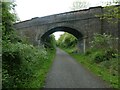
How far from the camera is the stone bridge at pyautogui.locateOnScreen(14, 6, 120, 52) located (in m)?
19.8

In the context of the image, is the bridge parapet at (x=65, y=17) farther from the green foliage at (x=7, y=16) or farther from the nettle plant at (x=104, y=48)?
the green foliage at (x=7, y=16)

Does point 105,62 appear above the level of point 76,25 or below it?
below

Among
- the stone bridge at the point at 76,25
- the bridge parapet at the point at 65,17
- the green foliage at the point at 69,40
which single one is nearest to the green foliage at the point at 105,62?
the stone bridge at the point at 76,25

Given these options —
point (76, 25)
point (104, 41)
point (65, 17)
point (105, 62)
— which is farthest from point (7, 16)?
point (65, 17)

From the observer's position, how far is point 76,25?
866 inches

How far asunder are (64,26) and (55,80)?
1395cm

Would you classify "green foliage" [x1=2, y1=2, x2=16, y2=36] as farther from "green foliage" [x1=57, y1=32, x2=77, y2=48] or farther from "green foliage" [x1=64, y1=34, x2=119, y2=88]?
"green foliage" [x1=57, y1=32, x2=77, y2=48]

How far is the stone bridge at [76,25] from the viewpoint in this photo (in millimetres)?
19797

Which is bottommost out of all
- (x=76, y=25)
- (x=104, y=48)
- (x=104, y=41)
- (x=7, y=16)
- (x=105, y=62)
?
(x=105, y=62)

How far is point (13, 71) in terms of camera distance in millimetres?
8148

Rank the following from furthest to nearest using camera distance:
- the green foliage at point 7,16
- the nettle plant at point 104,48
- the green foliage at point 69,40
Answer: the green foliage at point 69,40, the nettle plant at point 104,48, the green foliage at point 7,16

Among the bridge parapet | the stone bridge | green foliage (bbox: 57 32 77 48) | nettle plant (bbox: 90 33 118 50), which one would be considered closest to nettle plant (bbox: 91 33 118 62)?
nettle plant (bbox: 90 33 118 50)

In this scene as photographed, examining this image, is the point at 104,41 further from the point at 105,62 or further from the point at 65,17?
the point at 65,17

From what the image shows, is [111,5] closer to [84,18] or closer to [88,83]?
[88,83]
